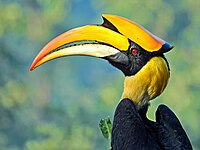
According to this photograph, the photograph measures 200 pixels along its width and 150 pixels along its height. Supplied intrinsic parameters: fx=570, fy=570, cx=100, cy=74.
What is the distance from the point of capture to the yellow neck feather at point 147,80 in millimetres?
1282

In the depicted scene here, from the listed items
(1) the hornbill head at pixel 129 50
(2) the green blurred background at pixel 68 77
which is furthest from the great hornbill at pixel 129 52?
(2) the green blurred background at pixel 68 77

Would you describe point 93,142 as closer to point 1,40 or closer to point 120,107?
point 1,40

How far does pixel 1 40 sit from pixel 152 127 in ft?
7.24

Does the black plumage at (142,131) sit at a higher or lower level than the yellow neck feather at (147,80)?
lower

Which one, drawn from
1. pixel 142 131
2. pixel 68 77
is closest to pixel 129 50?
pixel 142 131

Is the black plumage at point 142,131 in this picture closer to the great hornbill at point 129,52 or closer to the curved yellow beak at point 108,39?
the great hornbill at point 129,52

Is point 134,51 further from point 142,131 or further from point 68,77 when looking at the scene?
point 68,77

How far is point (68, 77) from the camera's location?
3.35m

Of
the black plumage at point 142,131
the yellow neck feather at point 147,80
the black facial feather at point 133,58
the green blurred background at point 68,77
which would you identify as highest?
the green blurred background at point 68,77

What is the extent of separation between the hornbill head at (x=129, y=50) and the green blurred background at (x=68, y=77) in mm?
2021

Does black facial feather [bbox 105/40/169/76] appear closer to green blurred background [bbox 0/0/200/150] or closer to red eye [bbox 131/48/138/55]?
red eye [bbox 131/48/138/55]

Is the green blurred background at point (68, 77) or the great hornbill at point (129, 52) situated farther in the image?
the green blurred background at point (68, 77)

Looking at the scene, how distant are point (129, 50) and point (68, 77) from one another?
2081 millimetres

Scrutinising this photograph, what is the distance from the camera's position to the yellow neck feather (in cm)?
128
